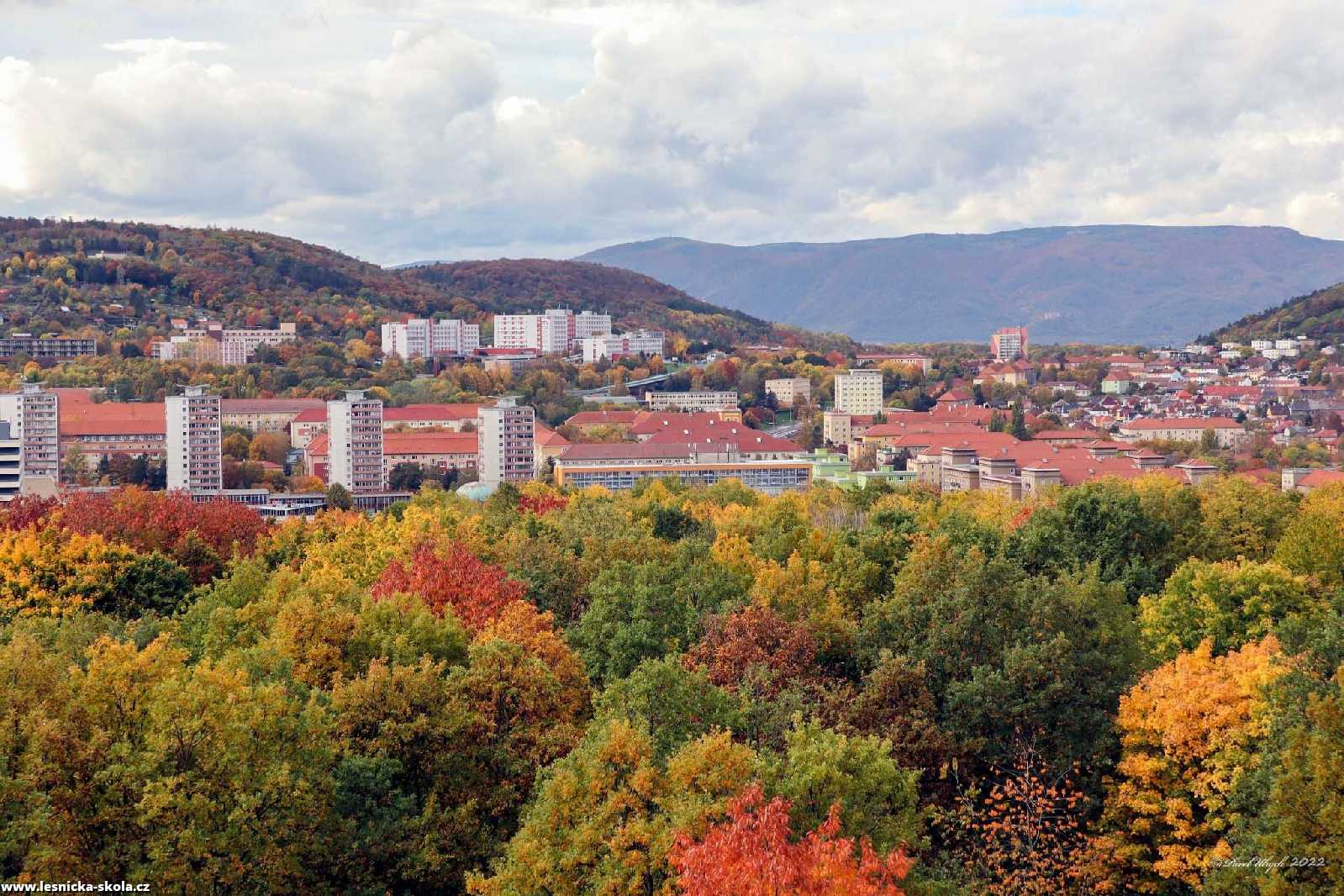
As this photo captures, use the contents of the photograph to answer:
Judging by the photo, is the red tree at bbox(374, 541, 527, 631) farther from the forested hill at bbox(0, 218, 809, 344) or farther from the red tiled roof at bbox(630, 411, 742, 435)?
the forested hill at bbox(0, 218, 809, 344)

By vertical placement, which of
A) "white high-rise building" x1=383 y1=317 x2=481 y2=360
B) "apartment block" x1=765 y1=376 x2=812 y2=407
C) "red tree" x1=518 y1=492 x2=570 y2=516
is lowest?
"red tree" x1=518 y1=492 x2=570 y2=516

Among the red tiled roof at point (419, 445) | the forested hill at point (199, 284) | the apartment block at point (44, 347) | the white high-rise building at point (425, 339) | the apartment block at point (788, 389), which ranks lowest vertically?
the red tiled roof at point (419, 445)

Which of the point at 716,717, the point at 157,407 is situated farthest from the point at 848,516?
the point at 157,407

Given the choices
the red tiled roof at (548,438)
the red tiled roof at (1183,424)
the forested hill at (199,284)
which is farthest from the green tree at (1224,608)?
the forested hill at (199,284)

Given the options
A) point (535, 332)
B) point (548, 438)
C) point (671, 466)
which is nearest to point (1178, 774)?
point (671, 466)

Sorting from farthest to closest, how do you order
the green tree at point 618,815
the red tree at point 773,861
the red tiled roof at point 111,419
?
the red tiled roof at point 111,419 < the green tree at point 618,815 < the red tree at point 773,861

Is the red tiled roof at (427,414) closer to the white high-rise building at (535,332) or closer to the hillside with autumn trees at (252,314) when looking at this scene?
the hillside with autumn trees at (252,314)

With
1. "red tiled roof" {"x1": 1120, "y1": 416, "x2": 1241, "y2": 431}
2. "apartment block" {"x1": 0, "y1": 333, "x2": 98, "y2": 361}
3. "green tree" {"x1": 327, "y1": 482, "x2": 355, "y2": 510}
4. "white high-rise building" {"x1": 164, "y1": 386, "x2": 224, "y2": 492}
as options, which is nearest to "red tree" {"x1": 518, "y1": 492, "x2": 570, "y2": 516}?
"green tree" {"x1": 327, "y1": 482, "x2": 355, "y2": 510}
